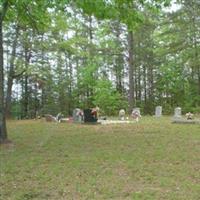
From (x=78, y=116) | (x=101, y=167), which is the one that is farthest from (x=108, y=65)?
(x=101, y=167)

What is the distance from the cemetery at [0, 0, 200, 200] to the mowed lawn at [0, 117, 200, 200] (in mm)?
18

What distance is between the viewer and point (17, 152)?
1055 centimetres

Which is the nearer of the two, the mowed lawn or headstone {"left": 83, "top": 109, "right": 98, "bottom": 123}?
the mowed lawn

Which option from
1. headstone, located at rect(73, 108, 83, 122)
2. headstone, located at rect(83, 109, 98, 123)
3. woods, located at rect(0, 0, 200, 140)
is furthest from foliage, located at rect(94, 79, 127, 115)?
headstone, located at rect(83, 109, 98, 123)

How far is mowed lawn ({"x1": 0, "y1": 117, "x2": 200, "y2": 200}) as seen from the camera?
6656 mm

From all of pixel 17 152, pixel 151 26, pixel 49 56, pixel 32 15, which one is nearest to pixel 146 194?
pixel 17 152

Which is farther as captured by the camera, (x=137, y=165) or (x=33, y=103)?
(x=33, y=103)

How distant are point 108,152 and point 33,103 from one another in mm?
25807

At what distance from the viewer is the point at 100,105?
31422 mm

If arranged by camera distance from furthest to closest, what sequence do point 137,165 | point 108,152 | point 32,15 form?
1. point 32,15
2. point 108,152
3. point 137,165

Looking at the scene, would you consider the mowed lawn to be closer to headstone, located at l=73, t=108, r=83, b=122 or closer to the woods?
headstone, located at l=73, t=108, r=83, b=122

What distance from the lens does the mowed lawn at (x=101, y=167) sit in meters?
6.66

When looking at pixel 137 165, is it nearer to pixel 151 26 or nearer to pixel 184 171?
pixel 184 171

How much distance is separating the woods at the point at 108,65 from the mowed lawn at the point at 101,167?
13325mm
